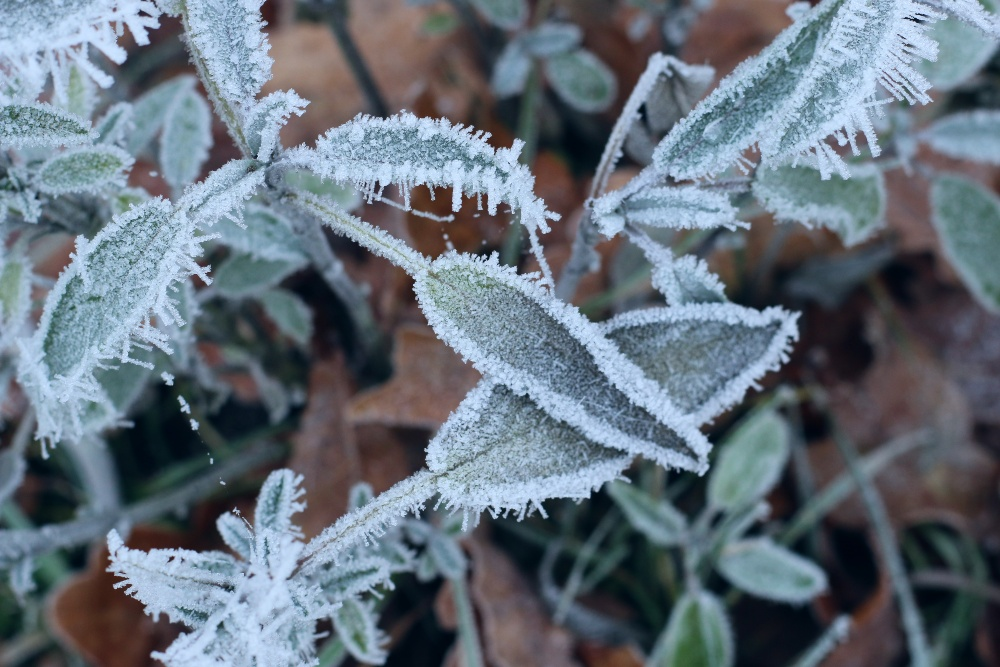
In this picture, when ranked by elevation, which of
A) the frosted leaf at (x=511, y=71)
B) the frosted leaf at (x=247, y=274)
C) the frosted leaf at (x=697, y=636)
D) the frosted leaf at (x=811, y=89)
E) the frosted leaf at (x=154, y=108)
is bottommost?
the frosted leaf at (x=697, y=636)

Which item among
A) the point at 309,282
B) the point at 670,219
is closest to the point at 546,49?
the point at 309,282

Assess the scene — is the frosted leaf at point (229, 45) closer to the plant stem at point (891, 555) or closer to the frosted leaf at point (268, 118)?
the frosted leaf at point (268, 118)

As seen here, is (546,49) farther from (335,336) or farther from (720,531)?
(720,531)

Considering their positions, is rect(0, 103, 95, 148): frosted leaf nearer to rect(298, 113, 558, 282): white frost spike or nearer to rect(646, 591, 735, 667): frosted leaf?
rect(298, 113, 558, 282): white frost spike

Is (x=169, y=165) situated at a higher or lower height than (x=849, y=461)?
higher

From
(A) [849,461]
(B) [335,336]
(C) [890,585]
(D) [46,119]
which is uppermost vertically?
(D) [46,119]

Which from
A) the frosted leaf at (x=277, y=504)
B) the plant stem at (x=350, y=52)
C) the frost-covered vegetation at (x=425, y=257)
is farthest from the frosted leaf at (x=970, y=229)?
the frosted leaf at (x=277, y=504)

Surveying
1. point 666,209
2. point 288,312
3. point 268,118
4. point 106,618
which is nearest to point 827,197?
point 666,209
